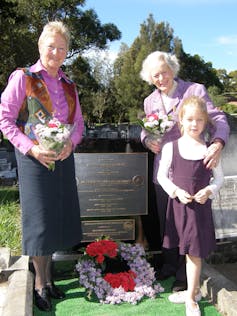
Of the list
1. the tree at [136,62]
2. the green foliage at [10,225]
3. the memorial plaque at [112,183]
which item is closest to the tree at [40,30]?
the tree at [136,62]

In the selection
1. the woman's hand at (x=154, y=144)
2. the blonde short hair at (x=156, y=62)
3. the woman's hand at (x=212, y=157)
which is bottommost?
the woman's hand at (x=212, y=157)

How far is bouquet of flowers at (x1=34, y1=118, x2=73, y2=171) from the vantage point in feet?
8.91

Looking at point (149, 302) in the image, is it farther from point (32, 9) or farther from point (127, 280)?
point (32, 9)

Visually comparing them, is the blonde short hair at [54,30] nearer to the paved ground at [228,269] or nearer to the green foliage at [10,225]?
the green foliage at [10,225]

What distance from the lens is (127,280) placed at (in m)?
3.51

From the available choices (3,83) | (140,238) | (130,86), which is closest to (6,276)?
(140,238)

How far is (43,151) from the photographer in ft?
9.20

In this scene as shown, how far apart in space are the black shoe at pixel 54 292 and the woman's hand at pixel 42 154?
1185 millimetres

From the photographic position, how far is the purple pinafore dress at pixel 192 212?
2.95 m

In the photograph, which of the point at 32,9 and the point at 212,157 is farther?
the point at 32,9

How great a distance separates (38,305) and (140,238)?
4.40 feet

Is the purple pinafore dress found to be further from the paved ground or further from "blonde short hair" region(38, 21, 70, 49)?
the paved ground

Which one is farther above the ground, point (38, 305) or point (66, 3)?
point (66, 3)

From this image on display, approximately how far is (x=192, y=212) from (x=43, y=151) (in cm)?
120
